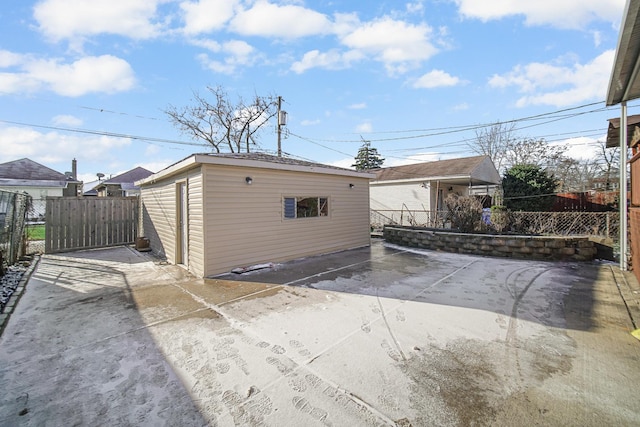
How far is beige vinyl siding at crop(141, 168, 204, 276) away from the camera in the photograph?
5773 mm

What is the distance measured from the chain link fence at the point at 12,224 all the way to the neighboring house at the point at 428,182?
42.2 feet

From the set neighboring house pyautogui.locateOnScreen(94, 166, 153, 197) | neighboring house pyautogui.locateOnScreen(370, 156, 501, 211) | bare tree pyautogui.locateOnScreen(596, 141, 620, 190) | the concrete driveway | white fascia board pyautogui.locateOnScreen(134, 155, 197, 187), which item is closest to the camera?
the concrete driveway

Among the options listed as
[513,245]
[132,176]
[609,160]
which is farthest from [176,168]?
[609,160]

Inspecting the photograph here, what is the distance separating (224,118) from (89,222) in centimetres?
1272

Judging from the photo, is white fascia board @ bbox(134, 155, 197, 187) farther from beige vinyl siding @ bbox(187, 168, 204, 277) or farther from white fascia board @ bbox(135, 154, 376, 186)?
beige vinyl siding @ bbox(187, 168, 204, 277)

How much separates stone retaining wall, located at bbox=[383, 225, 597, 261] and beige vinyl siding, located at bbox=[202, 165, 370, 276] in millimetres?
2449

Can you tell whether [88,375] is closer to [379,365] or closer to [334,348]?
[334,348]

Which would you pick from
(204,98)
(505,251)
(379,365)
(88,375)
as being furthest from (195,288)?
(204,98)

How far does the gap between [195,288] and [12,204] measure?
16.8 ft

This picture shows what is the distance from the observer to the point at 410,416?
1900 millimetres

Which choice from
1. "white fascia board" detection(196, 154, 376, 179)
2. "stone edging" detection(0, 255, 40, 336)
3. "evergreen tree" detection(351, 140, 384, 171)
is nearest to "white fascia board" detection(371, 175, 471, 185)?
"white fascia board" detection(196, 154, 376, 179)

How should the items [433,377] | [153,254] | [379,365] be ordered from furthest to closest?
[153,254] → [379,365] → [433,377]

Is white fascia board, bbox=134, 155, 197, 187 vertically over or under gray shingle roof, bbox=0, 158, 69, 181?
under

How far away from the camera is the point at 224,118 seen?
19516 millimetres
